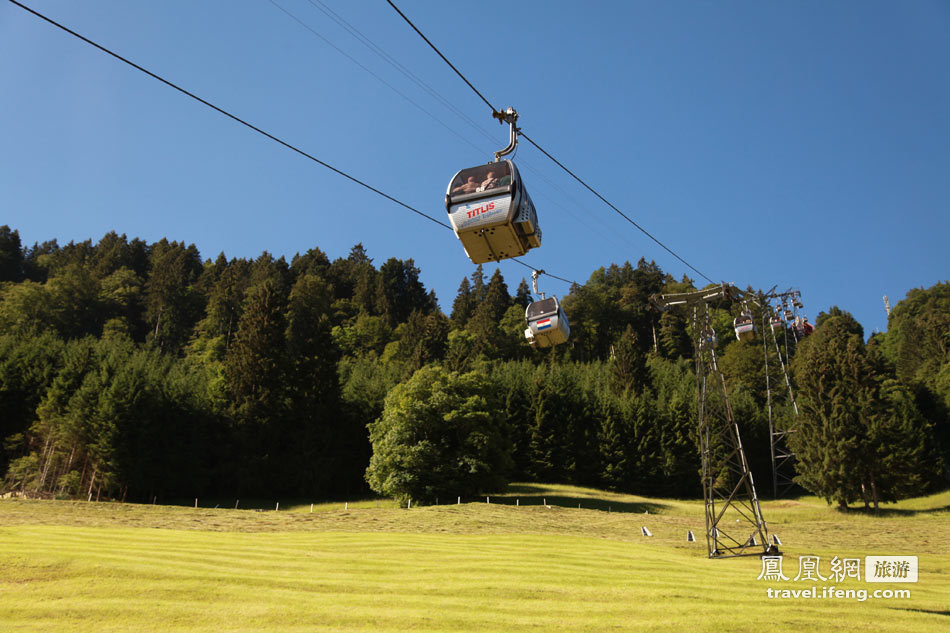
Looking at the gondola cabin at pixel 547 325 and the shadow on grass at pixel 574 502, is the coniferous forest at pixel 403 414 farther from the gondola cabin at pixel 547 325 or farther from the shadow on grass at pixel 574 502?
the gondola cabin at pixel 547 325

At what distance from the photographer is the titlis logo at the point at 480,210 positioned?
11969mm

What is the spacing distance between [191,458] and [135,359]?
45.8ft

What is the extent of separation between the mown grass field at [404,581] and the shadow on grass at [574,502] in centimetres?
2019

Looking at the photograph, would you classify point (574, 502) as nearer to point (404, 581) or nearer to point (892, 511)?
point (892, 511)

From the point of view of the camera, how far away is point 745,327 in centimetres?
3553

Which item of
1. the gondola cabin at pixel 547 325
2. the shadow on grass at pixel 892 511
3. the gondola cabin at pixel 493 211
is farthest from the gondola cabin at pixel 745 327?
the shadow on grass at pixel 892 511

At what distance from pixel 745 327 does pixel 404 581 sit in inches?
1053

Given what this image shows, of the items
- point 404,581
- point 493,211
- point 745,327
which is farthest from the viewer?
point 745,327

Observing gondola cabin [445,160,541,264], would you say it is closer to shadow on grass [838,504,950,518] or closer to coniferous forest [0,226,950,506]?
coniferous forest [0,226,950,506]

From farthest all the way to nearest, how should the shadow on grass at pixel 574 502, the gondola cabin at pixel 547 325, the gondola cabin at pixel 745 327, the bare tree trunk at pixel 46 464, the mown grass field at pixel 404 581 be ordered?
the shadow on grass at pixel 574 502 < the bare tree trunk at pixel 46 464 < the gondola cabin at pixel 745 327 < the gondola cabin at pixel 547 325 < the mown grass field at pixel 404 581

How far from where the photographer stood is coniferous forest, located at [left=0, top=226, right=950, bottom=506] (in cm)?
5031

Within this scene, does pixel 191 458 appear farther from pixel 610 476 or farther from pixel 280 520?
pixel 610 476

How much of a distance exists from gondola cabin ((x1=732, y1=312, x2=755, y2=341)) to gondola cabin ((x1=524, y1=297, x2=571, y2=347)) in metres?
18.7

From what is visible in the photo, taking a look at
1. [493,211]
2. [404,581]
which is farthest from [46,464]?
[493,211]
